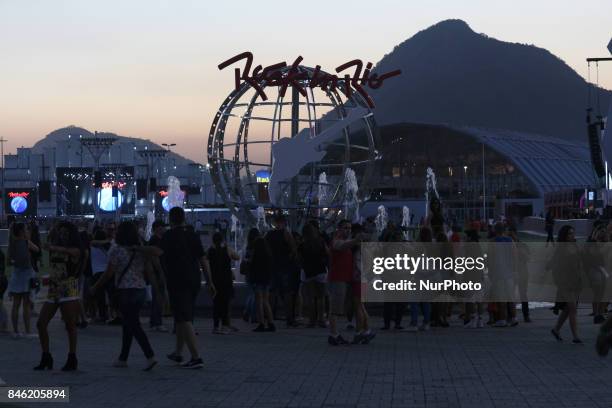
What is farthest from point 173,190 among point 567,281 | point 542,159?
point 542,159

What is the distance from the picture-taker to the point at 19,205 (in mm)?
97875

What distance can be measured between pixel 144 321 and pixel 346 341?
5102 millimetres

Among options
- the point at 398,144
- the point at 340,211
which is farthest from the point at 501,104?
the point at 340,211

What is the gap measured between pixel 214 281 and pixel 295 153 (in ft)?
32.6

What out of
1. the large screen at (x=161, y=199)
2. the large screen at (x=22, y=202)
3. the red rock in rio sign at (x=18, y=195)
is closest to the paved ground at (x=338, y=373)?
the large screen at (x=22, y=202)

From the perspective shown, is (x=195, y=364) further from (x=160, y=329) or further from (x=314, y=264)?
(x=314, y=264)

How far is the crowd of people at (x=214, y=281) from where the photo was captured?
13.3m

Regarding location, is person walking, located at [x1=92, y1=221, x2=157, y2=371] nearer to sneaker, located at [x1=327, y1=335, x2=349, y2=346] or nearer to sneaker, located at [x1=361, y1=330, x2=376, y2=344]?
sneaker, located at [x1=327, y1=335, x2=349, y2=346]

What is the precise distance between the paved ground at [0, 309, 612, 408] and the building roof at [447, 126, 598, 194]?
Result: 9444 cm

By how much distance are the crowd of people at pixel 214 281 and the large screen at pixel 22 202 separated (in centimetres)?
7850

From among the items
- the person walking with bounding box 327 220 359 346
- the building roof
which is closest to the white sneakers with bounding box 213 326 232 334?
the person walking with bounding box 327 220 359 346

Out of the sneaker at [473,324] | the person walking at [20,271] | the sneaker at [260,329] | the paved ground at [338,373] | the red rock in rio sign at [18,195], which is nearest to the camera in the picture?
the paved ground at [338,373]

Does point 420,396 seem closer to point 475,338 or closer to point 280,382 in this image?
point 280,382

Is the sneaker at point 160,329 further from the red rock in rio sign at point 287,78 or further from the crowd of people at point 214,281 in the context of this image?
the red rock in rio sign at point 287,78
